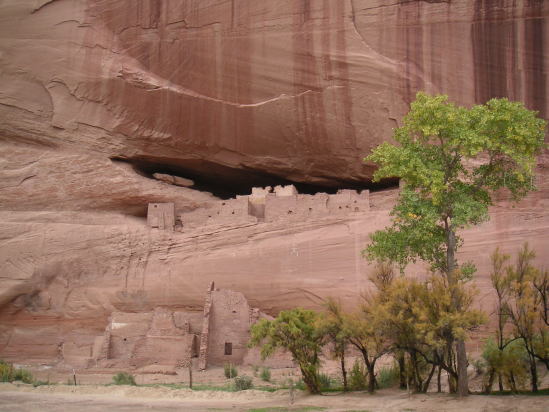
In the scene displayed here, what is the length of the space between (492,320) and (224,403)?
6570mm

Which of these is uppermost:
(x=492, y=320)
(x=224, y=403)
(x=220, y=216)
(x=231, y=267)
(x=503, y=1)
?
(x=503, y=1)

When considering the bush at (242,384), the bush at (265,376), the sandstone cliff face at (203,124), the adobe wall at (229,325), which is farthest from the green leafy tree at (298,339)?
the sandstone cliff face at (203,124)

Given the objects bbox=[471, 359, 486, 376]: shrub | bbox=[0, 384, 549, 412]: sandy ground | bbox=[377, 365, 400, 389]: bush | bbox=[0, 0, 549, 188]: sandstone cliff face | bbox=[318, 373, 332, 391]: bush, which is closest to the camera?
bbox=[0, 384, 549, 412]: sandy ground

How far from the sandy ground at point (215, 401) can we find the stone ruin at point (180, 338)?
269 centimetres

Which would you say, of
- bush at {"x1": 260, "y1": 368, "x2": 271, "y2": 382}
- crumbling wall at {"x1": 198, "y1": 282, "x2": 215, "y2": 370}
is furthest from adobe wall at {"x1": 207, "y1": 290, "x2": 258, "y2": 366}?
bush at {"x1": 260, "y1": 368, "x2": 271, "y2": 382}

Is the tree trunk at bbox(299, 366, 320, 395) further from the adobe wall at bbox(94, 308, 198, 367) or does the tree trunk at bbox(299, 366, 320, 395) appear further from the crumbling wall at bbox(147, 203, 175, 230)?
the crumbling wall at bbox(147, 203, 175, 230)

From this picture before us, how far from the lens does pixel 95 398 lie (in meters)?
15.4

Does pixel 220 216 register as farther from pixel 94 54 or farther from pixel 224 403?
pixel 224 403

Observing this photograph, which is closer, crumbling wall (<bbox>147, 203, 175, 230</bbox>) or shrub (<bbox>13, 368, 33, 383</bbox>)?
shrub (<bbox>13, 368, 33, 383</bbox>)

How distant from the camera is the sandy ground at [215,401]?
1253 cm

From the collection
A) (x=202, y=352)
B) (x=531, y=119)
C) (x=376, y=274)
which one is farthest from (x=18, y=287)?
(x=531, y=119)

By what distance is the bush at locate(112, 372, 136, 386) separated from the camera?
1704 centimetres

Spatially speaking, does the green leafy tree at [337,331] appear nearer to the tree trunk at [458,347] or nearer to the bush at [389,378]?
the bush at [389,378]

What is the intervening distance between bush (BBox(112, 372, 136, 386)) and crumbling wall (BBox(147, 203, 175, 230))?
482cm
